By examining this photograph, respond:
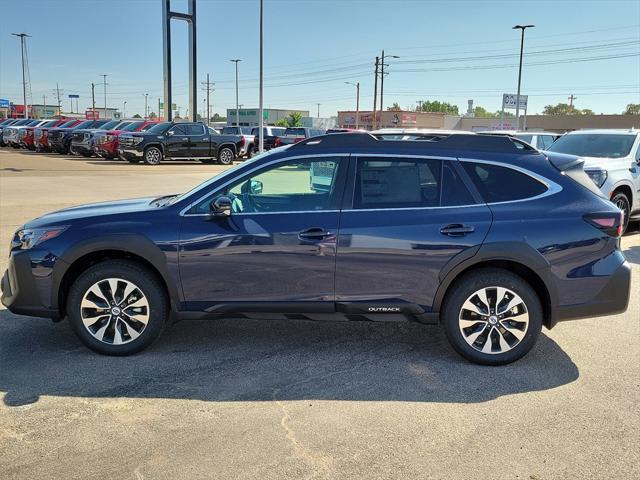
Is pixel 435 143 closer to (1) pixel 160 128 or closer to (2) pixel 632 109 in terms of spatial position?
(1) pixel 160 128

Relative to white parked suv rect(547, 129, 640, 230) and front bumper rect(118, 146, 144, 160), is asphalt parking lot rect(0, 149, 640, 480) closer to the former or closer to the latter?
white parked suv rect(547, 129, 640, 230)

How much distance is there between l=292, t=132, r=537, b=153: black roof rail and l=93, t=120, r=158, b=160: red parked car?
22.4 m

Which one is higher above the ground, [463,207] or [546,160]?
[546,160]

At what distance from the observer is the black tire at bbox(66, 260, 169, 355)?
4.41 m

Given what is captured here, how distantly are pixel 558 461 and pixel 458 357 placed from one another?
58.7 inches

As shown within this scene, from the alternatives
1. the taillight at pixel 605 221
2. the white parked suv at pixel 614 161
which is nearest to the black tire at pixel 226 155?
the white parked suv at pixel 614 161

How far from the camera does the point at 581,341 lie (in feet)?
16.8

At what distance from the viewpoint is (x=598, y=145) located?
411 inches

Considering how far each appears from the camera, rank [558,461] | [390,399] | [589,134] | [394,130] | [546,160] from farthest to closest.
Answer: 1. [589,134]
2. [394,130]
3. [546,160]
4. [390,399]
5. [558,461]

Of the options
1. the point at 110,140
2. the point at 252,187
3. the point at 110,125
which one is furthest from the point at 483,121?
the point at 252,187

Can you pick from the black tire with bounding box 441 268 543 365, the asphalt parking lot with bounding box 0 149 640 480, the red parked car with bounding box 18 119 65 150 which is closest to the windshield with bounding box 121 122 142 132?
the red parked car with bounding box 18 119 65 150

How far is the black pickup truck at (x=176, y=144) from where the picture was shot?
79.5ft

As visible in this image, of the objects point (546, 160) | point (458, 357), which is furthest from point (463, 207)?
point (458, 357)

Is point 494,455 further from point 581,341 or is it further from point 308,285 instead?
point 581,341
